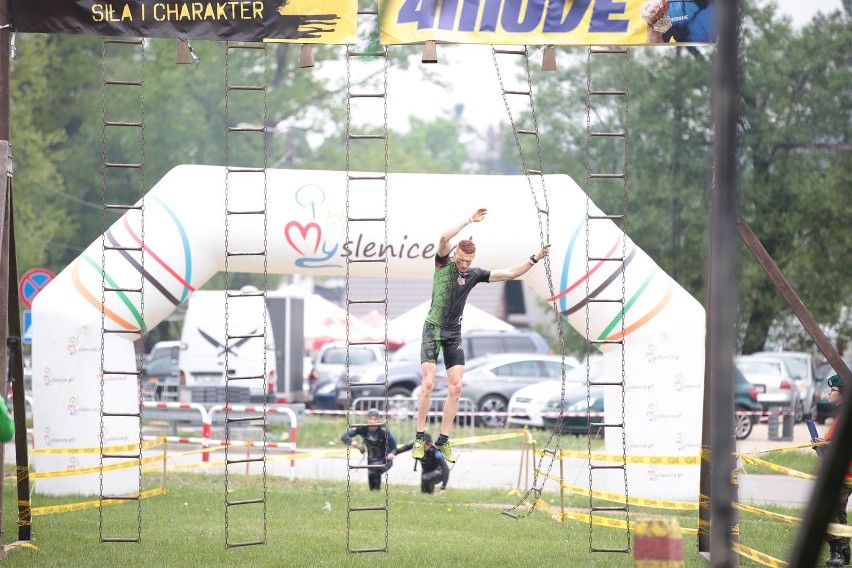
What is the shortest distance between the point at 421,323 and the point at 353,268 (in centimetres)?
1961

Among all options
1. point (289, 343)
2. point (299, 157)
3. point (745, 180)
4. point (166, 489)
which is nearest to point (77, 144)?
point (299, 157)

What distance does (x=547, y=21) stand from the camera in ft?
38.0

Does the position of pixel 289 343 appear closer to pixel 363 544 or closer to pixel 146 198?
pixel 146 198

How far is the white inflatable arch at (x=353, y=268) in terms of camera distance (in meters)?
14.6

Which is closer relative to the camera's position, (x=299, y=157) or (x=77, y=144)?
(x=77, y=144)

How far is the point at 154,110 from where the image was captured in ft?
131

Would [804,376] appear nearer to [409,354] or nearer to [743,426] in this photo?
[743,426]

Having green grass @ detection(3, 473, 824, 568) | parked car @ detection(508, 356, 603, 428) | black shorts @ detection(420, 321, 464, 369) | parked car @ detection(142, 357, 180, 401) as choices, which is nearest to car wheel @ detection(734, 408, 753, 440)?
parked car @ detection(508, 356, 603, 428)

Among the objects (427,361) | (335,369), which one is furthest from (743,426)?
(427,361)

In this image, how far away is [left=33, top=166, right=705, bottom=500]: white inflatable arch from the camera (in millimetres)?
14594

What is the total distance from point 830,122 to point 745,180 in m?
2.27

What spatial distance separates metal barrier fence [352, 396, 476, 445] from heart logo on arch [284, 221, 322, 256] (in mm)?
8523

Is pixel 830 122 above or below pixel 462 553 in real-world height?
above

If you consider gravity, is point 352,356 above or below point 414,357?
below
